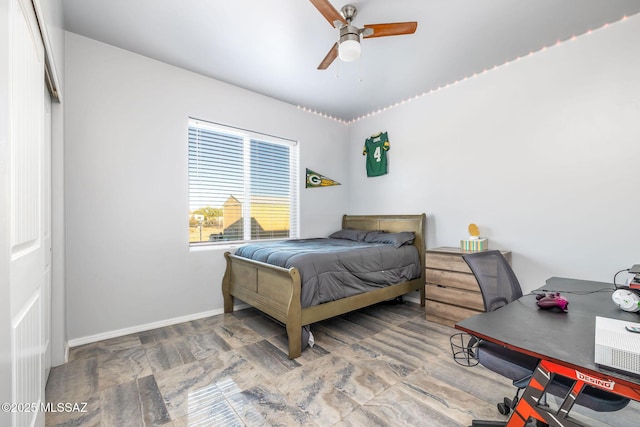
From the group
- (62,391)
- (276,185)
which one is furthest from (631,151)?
(62,391)

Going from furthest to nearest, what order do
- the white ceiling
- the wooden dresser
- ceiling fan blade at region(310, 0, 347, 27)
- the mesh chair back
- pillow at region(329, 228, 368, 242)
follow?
pillow at region(329, 228, 368, 242) < the wooden dresser < the white ceiling < ceiling fan blade at region(310, 0, 347, 27) < the mesh chair back

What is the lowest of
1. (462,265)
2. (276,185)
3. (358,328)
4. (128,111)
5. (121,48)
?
(358,328)

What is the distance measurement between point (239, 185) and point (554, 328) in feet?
11.0

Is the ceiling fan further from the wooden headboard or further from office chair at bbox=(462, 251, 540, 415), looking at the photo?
the wooden headboard

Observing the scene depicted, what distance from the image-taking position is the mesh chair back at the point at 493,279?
1.47 metres

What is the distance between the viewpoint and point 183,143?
3.14 m

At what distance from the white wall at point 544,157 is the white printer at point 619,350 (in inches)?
87.0

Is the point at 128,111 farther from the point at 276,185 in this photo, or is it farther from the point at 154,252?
the point at 276,185

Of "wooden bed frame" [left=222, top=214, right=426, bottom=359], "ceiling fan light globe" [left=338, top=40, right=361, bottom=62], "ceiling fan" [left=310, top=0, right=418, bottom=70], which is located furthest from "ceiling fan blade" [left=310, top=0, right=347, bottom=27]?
"wooden bed frame" [left=222, top=214, right=426, bottom=359]

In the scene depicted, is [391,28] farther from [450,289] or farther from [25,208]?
[450,289]

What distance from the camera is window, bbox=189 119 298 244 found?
332 centimetres

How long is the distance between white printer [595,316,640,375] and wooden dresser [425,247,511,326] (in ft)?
6.39

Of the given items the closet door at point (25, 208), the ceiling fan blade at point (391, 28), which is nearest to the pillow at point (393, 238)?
the ceiling fan blade at point (391, 28)

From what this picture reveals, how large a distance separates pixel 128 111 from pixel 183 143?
57 cm
